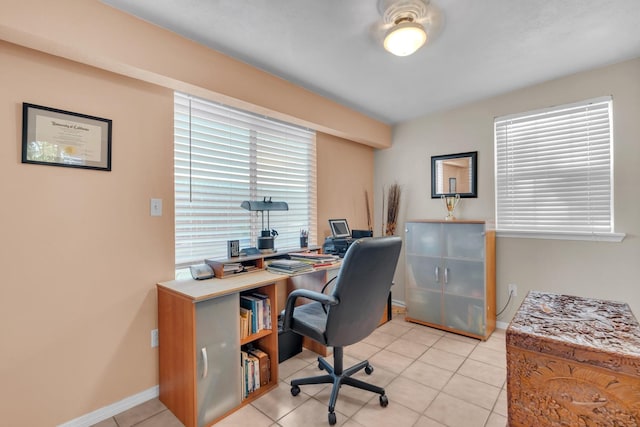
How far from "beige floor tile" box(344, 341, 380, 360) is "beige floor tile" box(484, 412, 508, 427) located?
37.8 inches

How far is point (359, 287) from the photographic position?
5.66 feet

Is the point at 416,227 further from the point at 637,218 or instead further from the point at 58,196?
the point at 58,196

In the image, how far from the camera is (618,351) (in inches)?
24.9

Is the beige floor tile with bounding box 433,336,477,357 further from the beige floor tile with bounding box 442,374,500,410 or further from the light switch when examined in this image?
the light switch

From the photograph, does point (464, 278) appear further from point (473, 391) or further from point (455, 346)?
point (473, 391)

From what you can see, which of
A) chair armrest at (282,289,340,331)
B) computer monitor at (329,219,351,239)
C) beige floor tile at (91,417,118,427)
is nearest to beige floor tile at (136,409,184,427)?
beige floor tile at (91,417,118,427)

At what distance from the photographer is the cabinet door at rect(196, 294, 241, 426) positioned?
171cm

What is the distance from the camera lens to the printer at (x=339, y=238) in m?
3.07

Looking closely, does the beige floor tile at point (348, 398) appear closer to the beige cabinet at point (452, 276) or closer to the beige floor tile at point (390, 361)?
the beige floor tile at point (390, 361)

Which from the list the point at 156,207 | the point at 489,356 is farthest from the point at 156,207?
the point at 489,356

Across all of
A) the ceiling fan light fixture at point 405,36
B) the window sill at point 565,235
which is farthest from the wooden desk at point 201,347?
the window sill at point 565,235

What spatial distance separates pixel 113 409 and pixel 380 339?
212 cm

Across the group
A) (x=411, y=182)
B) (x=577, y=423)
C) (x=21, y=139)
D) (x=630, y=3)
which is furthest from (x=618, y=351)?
(x=411, y=182)

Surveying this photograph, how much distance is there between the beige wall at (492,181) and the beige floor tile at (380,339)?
0.97m
